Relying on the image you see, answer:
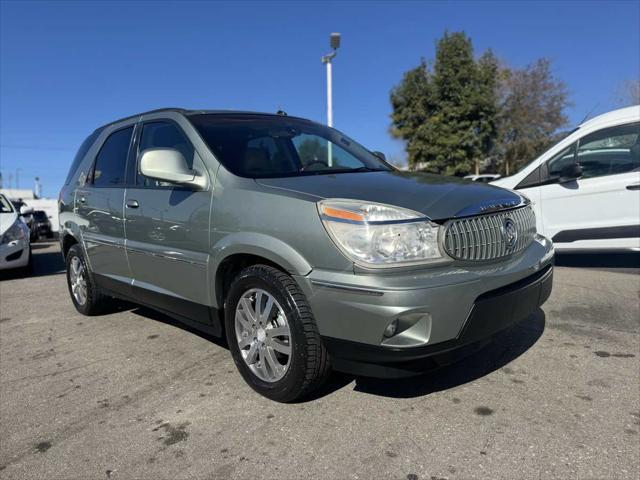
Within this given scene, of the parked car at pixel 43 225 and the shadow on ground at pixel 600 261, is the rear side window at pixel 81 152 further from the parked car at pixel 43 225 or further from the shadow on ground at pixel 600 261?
the parked car at pixel 43 225

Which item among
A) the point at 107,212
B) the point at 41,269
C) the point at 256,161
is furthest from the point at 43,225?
the point at 256,161

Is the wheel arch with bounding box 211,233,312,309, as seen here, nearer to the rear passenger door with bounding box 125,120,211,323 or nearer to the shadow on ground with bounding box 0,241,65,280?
the rear passenger door with bounding box 125,120,211,323

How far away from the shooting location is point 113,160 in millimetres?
4570

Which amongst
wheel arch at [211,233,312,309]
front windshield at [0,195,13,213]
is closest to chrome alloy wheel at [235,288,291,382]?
wheel arch at [211,233,312,309]

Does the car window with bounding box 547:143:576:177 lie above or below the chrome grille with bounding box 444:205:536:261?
above

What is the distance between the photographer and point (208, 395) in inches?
125

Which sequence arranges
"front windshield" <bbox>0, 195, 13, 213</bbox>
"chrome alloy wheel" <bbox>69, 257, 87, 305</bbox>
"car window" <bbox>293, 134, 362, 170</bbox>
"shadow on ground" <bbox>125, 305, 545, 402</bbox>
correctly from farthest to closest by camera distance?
"front windshield" <bbox>0, 195, 13, 213</bbox> → "chrome alloy wheel" <bbox>69, 257, 87, 305</bbox> → "car window" <bbox>293, 134, 362, 170</bbox> → "shadow on ground" <bbox>125, 305, 545, 402</bbox>

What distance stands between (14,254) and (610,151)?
867cm

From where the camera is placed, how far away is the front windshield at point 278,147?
3.40 m

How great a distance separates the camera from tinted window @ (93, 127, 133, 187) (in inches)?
172

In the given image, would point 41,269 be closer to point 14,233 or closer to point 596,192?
point 14,233

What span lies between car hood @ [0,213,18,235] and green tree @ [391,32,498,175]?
754 inches

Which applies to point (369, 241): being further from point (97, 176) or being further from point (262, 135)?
point (97, 176)

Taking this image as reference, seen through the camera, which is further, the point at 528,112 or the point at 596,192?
the point at 528,112
